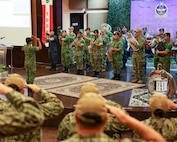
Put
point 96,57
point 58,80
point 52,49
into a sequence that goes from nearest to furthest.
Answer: point 58,80
point 96,57
point 52,49

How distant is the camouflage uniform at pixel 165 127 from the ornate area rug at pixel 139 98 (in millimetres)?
3366

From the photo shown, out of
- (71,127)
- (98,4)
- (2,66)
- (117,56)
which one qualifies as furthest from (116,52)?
(71,127)

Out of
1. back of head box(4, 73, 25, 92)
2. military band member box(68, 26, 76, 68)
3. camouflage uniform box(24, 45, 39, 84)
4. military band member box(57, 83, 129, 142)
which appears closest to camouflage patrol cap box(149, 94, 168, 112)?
military band member box(57, 83, 129, 142)

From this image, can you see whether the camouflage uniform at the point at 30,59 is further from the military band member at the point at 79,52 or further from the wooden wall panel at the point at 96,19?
the wooden wall panel at the point at 96,19

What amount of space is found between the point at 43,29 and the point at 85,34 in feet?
4.31

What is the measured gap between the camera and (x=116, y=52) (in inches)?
323

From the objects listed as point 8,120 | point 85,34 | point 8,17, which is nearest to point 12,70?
point 8,17

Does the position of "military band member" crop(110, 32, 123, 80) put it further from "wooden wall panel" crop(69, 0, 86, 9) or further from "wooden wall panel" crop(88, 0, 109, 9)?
"wooden wall panel" crop(88, 0, 109, 9)

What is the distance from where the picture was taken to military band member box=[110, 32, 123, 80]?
8117 mm

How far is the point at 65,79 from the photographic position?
8.21 metres

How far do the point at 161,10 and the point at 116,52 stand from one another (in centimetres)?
311

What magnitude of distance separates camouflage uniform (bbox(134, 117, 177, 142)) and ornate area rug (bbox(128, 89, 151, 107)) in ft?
11.0

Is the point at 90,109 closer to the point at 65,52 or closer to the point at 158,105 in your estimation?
the point at 158,105

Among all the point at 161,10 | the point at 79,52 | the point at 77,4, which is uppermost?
the point at 77,4
